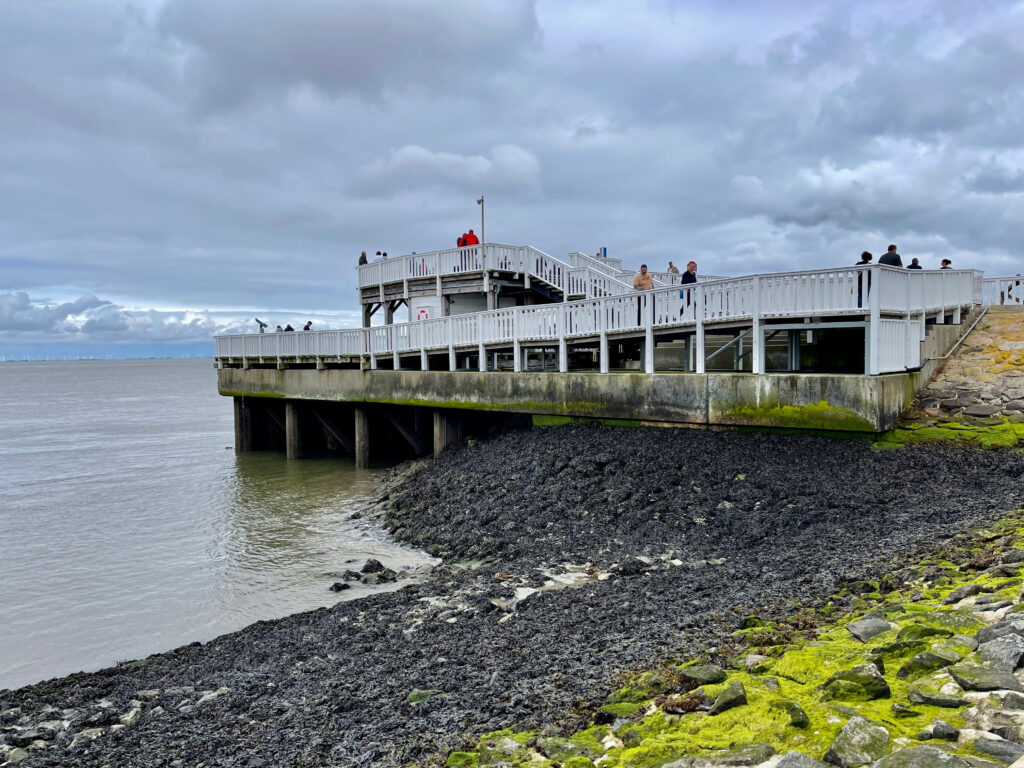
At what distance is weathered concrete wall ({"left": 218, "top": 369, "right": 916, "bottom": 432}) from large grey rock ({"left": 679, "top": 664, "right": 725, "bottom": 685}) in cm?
785

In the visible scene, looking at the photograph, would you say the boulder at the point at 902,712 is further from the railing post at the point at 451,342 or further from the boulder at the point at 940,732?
the railing post at the point at 451,342

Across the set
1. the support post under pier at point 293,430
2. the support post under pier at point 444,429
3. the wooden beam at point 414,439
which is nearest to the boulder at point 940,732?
the support post under pier at point 444,429

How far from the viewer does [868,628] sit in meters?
5.40

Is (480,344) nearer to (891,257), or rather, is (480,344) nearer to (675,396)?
(675,396)

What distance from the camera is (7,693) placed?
7.71m

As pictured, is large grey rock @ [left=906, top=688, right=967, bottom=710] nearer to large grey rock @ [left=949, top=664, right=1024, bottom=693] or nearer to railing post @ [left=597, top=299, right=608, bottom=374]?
large grey rock @ [left=949, top=664, right=1024, bottom=693]

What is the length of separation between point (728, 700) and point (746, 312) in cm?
972

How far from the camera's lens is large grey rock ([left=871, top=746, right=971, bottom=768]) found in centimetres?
324

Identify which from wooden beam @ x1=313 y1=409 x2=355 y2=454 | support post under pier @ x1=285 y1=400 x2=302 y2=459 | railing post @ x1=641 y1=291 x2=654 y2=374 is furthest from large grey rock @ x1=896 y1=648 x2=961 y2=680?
support post under pier @ x1=285 y1=400 x2=302 y2=459

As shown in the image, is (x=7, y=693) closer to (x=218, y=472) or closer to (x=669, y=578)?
(x=669, y=578)

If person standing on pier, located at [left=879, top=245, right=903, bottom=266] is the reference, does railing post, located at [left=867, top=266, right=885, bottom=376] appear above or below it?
below

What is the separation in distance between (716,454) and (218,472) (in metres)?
18.2

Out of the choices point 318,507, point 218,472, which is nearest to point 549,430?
point 318,507

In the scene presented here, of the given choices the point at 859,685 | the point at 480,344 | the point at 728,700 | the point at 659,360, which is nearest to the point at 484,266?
the point at 480,344
